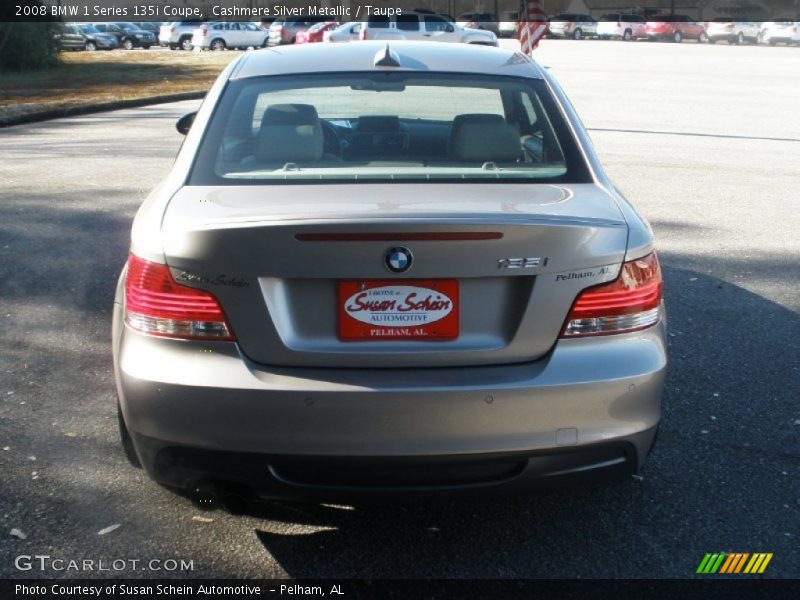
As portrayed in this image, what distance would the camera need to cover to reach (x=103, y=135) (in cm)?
1523

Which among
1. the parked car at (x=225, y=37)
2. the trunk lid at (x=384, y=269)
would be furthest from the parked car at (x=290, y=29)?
the trunk lid at (x=384, y=269)

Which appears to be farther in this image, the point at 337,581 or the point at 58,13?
the point at 58,13

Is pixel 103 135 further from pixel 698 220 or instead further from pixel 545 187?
pixel 545 187

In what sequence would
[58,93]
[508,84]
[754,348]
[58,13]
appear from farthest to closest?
[58,13]
[58,93]
[754,348]
[508,84]

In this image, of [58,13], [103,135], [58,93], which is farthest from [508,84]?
[58,13]

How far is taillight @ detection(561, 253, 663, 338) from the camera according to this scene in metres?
3.17

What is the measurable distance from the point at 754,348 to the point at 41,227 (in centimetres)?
575

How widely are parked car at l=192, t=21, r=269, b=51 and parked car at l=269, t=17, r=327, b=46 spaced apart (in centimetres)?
59

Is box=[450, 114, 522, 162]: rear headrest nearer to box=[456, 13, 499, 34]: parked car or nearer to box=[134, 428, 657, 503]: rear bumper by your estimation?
box=[134, 428, 657, 503]: rear bumper

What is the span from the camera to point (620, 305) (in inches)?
127

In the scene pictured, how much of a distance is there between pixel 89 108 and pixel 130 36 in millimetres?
42898

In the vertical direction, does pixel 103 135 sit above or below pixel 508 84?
below

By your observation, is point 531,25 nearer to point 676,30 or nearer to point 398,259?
point 398,259

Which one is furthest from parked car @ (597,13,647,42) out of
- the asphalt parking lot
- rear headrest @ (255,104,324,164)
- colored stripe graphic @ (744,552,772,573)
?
colored stripe graphic @ (744,552,772,573)
